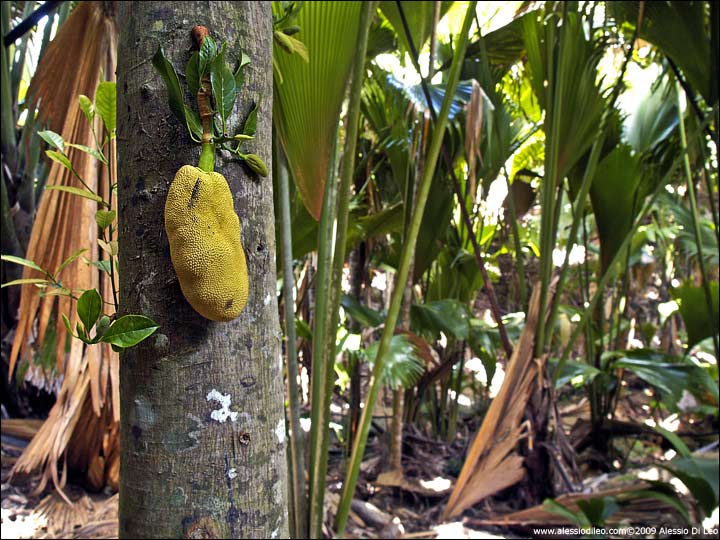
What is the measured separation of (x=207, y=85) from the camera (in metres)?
0.37

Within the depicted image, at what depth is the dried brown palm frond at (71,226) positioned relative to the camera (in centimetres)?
96

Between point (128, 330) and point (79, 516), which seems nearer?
point (128, 330)

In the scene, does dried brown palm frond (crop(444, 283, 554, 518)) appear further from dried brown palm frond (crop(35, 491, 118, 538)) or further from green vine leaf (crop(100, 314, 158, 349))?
green vine leaf (crop(100, 314, 158, 349))

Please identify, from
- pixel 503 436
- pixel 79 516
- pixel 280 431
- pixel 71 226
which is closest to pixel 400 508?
pixel 503 436

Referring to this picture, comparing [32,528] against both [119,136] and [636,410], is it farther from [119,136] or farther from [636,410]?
[636,410]

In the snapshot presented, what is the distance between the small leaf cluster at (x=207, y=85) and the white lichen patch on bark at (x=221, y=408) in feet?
0.55

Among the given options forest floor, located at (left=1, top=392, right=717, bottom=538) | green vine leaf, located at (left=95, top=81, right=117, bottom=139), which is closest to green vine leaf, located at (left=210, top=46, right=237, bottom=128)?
green vine leaf, located at (left=95, top=81, right=117, bottom=139)

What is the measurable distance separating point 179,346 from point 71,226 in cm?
72

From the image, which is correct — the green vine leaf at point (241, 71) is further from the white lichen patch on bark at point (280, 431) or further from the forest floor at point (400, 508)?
the forest floor at point (400, 508)

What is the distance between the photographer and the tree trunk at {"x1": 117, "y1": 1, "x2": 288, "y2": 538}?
384 millimetres

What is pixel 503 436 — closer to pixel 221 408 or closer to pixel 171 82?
pixel 221 408

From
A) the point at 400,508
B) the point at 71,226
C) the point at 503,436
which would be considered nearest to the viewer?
the point at 71,226

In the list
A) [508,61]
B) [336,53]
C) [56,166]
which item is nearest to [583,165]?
[508,61]

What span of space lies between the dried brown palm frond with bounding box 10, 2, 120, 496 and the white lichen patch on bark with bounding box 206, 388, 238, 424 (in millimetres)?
570
